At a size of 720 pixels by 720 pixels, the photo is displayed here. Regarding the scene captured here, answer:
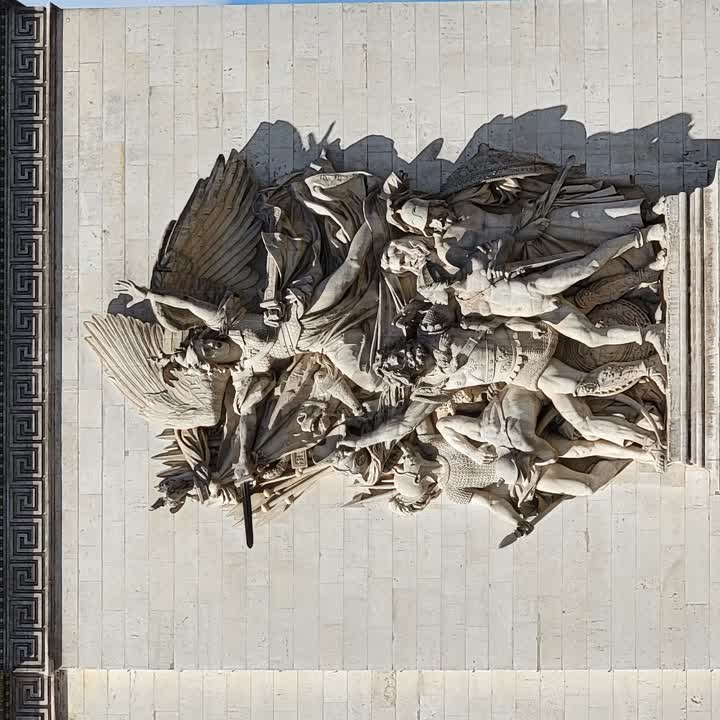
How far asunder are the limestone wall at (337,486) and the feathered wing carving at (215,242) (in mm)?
481

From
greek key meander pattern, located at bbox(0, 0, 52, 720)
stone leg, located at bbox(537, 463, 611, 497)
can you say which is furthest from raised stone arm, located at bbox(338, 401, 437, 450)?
greek key meander pattern, located at bbox(0, 0, 52, 720)

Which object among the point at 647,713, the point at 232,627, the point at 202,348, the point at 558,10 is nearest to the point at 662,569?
the point at 647,713

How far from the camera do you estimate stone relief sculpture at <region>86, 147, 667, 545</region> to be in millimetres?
8836

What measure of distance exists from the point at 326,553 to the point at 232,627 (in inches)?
49.3

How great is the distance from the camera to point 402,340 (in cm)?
901

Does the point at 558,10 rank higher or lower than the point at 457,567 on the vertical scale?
higher

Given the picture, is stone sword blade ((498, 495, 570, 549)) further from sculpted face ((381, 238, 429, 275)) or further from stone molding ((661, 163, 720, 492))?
sculpted face ((381, 238, 429, 275))

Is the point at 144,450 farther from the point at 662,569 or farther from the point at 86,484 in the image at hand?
the point at 662,569

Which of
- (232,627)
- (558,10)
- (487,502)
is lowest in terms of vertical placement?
(232,627)

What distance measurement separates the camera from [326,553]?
9.99 meters

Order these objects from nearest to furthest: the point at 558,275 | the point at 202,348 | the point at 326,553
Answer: the point at 558,275 < the point at 202,348 < the point at 326,553

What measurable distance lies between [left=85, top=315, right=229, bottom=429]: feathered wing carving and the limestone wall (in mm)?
388

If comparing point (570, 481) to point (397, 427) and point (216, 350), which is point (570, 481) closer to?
point (397, 427)

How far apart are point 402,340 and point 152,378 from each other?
2.53m
